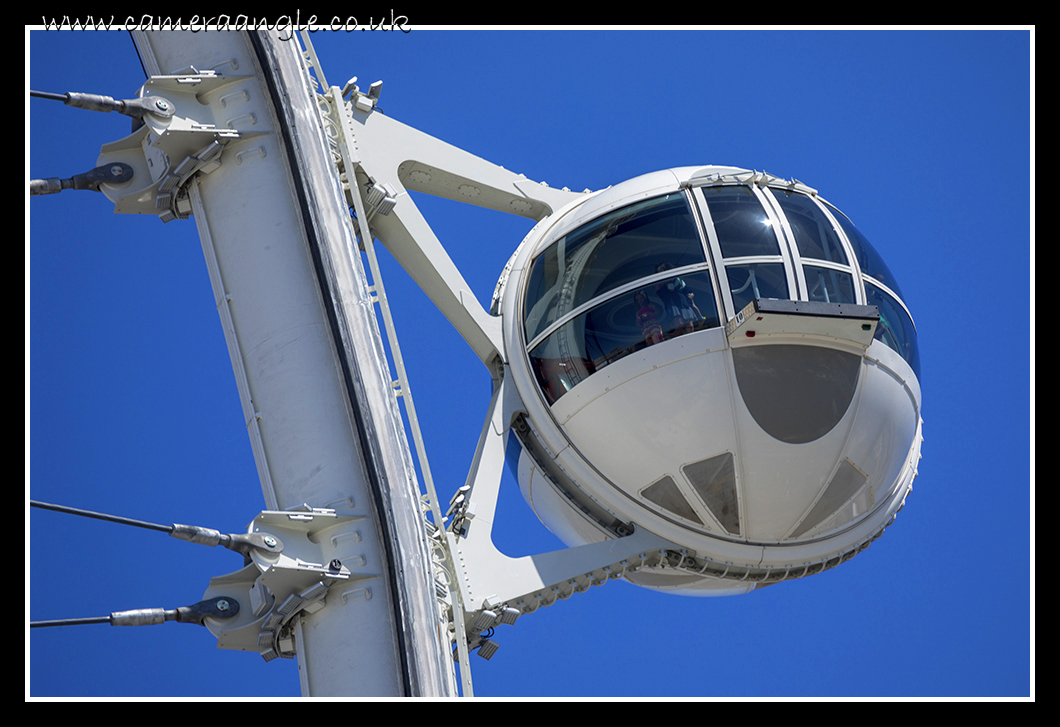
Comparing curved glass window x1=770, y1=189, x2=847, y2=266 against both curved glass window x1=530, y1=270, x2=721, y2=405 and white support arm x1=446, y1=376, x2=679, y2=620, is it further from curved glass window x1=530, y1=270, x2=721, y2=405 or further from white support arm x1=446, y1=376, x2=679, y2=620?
white support arm x1=446, y1=376, x2=679, y2=620

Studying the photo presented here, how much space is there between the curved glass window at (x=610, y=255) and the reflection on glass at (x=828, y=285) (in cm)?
112

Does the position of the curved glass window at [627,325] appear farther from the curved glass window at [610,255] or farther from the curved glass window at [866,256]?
Answer: the curved glass window at [866,256]

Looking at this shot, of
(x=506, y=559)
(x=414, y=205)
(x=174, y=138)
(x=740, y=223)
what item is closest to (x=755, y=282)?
(x=740, y=223)

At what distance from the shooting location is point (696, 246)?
13508 millimetres

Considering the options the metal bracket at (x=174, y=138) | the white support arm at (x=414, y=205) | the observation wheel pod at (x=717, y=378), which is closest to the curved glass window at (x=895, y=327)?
the observation wheel pod at (x=717, y=378)

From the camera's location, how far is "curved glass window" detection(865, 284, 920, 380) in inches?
546

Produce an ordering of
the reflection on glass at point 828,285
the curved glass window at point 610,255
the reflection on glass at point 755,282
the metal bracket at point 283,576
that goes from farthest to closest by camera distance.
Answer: the curved glass window at point 610,255 → the reflection on glass at point 828,285 → the reflection on glass at point 755,282 → the metal bracket at point 283,576

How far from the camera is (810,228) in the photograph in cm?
1395

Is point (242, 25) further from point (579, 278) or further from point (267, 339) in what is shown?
point (579, 278)

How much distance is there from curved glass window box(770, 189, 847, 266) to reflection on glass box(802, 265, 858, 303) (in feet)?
0.54

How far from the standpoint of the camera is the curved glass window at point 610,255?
1362 cm

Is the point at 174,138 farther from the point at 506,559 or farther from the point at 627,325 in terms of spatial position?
the point at 506,559

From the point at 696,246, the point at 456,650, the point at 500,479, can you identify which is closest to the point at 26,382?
the point at 456,650

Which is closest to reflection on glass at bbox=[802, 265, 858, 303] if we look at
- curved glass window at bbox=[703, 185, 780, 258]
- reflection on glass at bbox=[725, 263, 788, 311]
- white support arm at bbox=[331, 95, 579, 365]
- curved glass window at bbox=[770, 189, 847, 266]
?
curved glass window at bbox=[770, 189, 847, 266]
